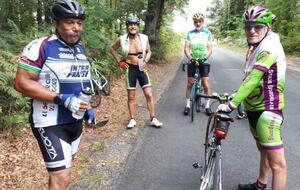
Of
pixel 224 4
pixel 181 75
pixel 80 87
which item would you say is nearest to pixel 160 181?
pixel 80 87

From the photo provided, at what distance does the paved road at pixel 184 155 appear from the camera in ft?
16.7

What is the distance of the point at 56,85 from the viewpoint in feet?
10.8

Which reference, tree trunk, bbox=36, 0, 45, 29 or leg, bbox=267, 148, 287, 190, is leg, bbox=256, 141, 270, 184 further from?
tree trunk, bbox=36, 0, 45, 29

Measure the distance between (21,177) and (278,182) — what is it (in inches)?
131

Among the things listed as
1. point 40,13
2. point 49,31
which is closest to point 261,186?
point 49,31

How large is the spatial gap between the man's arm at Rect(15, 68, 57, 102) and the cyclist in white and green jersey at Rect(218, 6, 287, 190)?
173 centimetres

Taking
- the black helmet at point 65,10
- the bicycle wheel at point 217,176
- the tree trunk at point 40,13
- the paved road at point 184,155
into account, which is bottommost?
the paved road at point 184,155

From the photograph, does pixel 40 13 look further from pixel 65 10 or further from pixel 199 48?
pixel 65 10

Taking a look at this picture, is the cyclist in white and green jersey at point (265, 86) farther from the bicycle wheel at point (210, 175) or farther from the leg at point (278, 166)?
the bicycle wheel at point (210, 175)

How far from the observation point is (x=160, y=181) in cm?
508

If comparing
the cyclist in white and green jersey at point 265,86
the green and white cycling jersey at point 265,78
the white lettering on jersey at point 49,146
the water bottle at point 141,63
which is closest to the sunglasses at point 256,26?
the cyclist in white and green jersey at point 265,86

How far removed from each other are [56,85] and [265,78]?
214cm

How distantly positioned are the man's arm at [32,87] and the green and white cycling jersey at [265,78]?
1831 mm

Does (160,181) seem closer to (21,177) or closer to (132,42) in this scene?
(21,177)
